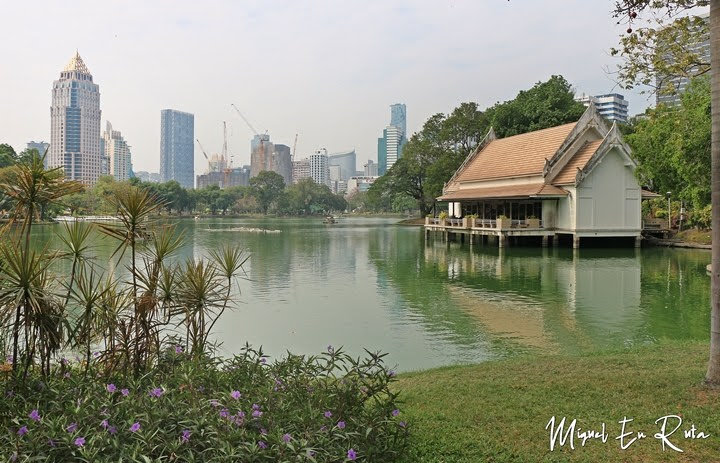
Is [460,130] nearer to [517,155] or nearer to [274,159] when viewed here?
[517,155]

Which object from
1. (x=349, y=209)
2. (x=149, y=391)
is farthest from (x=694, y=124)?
(x=349, y=209)

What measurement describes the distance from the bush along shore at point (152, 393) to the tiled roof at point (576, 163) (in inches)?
1094

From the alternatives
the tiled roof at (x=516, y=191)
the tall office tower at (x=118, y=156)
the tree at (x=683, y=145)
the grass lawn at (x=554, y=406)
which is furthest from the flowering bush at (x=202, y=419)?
the tall office tower at (x=118, y=156)

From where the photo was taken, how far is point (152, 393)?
3.87m

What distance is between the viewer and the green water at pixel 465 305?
32.3 ft

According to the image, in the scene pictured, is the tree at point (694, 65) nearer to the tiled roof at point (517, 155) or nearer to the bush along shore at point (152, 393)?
the bush along shore at point (152, 393)

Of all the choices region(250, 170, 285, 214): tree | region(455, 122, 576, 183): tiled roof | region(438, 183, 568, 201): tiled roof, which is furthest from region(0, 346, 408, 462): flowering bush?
region(250, 170, 285, 214): tree

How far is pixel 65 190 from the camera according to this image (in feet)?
16.8

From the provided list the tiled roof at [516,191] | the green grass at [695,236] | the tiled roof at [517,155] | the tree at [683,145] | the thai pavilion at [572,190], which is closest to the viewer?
the tree at [683,145]

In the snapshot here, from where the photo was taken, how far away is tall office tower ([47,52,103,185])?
137500mm

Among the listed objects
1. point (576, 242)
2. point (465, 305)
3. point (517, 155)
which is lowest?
point (465, 305)

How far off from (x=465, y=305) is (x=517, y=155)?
78.9ft

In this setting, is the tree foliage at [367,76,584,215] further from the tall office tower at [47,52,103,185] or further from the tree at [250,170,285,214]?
the tall office tower at [47,52,103,185]

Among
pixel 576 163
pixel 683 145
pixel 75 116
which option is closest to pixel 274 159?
pixel 75 116
